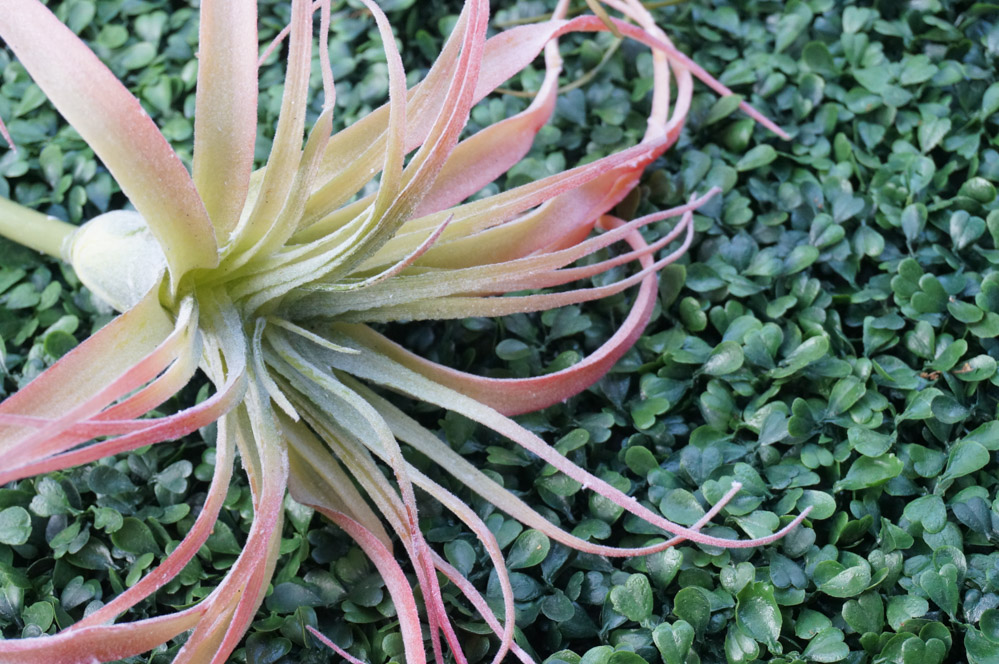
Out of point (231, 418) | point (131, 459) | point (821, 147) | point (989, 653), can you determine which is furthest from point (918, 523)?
point (131, 459)

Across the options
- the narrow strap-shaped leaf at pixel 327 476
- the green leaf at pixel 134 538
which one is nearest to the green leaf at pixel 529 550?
the narrow strap-shaped leaf at pixel 327 476

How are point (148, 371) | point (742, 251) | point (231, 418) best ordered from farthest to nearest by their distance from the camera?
point (742, 251)
point (231, 418)
point (148, 371)

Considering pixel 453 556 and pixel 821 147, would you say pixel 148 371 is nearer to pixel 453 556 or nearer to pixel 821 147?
pixel 453 556

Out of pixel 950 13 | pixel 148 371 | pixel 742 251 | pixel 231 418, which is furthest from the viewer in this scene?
pixel 950 13

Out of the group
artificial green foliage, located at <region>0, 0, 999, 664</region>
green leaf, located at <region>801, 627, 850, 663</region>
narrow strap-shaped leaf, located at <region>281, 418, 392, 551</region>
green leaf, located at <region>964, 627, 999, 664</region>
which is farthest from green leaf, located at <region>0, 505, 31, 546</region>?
green leaf, located at <region>964, 627, 999, 664</region>

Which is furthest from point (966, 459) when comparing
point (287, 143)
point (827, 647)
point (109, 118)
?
Answer: point (109, 118)

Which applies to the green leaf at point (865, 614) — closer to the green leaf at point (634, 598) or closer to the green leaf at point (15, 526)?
the green leaf at point (634, 598)

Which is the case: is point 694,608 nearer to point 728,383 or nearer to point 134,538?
point 728,383
